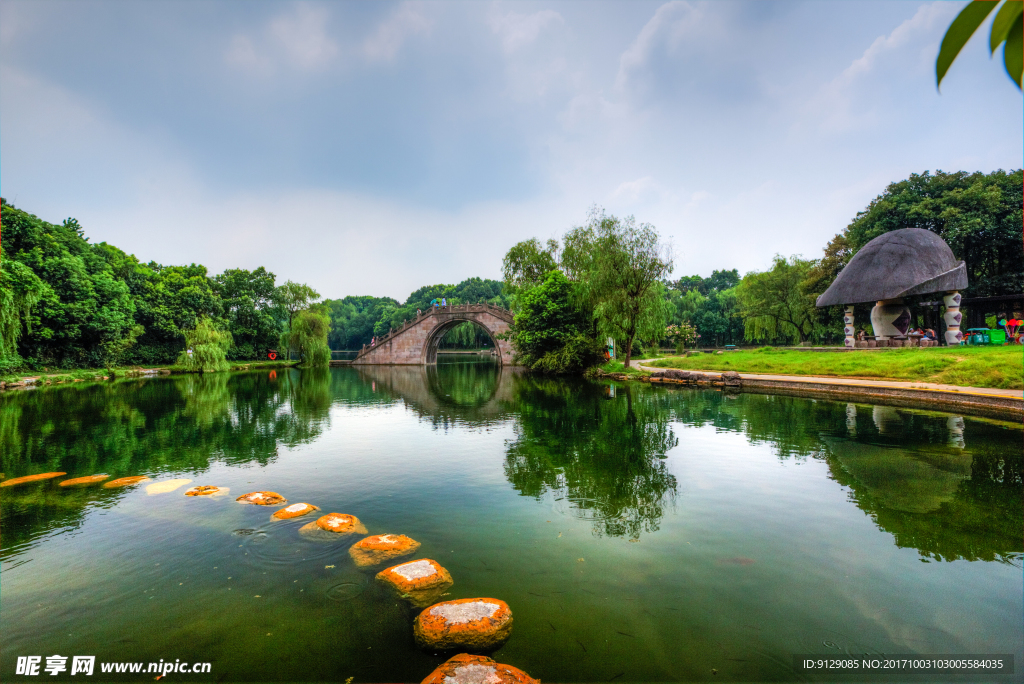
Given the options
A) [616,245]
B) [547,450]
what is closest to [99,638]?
[547,450]

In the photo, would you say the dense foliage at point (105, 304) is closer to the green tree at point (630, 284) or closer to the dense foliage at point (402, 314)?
the green tree at point (630, 284)

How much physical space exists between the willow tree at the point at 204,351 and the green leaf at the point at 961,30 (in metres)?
38.5

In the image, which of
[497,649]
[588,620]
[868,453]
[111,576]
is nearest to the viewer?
[497,649]

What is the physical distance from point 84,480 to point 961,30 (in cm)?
1111

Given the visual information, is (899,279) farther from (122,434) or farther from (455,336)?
(455,336)

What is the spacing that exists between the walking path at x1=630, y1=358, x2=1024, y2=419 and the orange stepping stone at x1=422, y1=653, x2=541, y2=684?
14879 millimetres

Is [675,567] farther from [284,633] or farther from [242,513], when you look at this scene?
[242,513]

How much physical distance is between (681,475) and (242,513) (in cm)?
694

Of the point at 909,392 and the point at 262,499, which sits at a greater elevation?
the point at 909,392

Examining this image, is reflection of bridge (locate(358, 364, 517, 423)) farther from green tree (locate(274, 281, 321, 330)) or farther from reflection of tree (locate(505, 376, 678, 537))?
green tree (locate(274, 281, 321, 330))

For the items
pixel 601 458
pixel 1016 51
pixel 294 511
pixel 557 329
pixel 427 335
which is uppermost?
pixel 427 335

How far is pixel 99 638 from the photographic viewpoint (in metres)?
3.96

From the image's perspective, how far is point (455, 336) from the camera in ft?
238

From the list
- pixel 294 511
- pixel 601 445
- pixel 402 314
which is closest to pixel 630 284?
pixel 601 445
